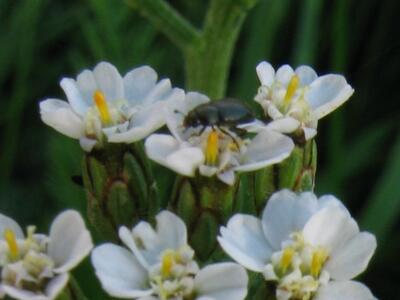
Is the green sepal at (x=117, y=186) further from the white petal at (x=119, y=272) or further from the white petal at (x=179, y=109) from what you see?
the white petal at (x=119, y=272)

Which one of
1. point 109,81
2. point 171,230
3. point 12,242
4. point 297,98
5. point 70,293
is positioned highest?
point 297,98

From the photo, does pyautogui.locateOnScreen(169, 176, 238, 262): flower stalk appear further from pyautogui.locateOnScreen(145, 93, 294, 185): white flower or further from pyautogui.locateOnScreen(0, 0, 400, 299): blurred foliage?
pyautogui.locateOnScreen(0, 0, 400, 299): blurred foliage

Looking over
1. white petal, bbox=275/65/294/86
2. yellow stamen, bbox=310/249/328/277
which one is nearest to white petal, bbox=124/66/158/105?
white petal, bbox=275/65/294/86

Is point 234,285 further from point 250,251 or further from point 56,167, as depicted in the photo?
point 56,167

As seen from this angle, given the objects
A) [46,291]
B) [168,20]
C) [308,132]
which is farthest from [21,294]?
[168,20]

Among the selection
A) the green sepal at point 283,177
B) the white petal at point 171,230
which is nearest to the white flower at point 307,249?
the white petal at point 171,230

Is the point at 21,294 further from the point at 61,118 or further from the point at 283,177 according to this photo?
the point at 283,177
